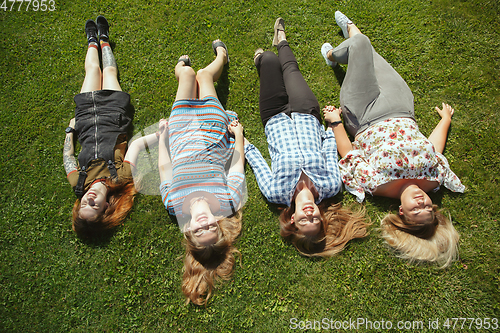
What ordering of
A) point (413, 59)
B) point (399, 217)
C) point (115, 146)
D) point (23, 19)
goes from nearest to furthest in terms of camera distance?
1. point (399, 217)
2. point (115, 146)
3. point (413, 59)
4. point (23, 19)

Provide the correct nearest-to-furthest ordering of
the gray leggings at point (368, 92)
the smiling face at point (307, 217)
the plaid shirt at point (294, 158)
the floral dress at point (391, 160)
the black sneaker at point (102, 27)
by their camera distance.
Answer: the smiling face at point (307, 217), the floral dress at point (391, 160), the plaid shirt at point (294, 158), the gray leggings at point (368, 92), the black sneaker at point (102, 27)

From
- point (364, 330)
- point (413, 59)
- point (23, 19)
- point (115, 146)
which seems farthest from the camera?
point (23, 19)

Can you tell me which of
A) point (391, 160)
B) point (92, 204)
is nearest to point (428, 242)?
point (391, 160)

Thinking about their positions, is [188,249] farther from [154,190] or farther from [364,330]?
[364,330]

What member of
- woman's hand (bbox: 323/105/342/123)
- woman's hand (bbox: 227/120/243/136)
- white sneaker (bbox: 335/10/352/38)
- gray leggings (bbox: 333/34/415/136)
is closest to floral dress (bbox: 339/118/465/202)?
gray leggings (bbox: 333/34/415/136)

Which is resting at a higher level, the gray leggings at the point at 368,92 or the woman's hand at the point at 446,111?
the gray leggings at the point at 368,92

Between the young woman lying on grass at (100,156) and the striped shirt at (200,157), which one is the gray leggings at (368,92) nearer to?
the striped shirt at (200,157)

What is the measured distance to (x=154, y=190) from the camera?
4.59m

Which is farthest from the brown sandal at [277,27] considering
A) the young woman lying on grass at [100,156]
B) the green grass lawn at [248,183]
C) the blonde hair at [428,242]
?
the blonde hair at [428,242]

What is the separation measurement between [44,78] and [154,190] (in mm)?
3458

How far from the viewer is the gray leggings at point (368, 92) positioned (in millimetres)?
4059

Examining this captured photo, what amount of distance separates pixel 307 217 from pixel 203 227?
145 centimetres

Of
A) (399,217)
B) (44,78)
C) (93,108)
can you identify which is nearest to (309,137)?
(399,217)

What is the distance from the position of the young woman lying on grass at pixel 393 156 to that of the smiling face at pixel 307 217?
0.97 m
